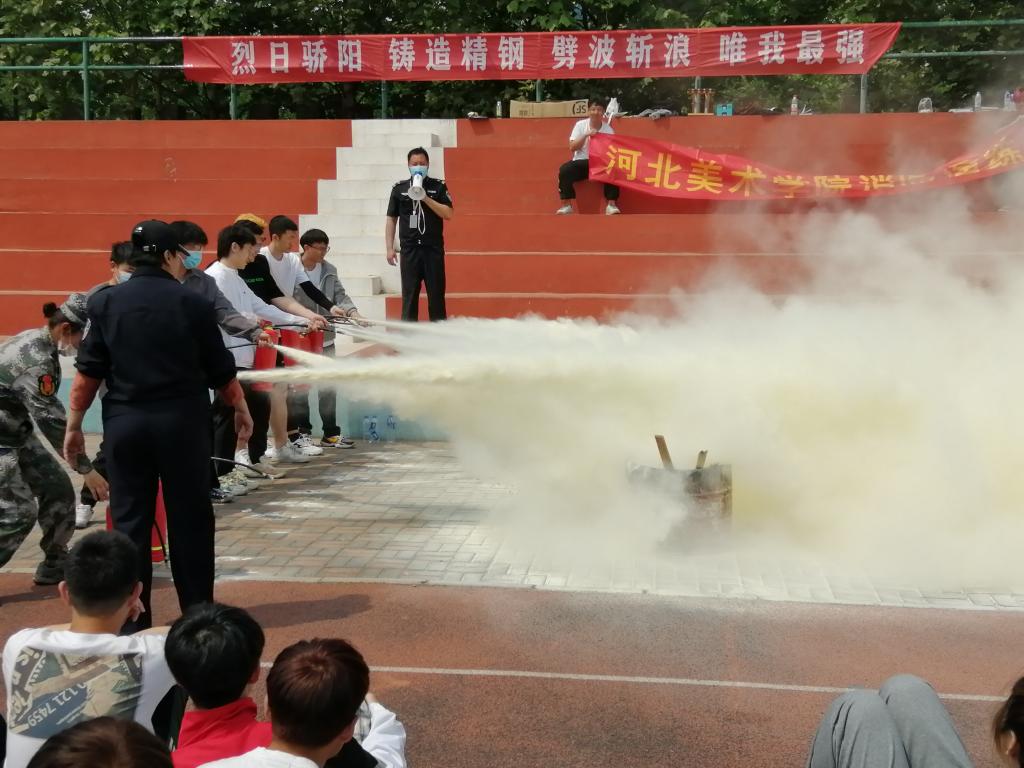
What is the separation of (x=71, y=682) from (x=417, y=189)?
8.24 m

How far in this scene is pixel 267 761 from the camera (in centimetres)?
226

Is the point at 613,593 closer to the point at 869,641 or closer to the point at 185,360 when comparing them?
the point at 869,641

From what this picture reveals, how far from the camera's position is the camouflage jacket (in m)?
5.68

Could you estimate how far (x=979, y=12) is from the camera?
2164 centimetres

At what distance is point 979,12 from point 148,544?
22.2 metres

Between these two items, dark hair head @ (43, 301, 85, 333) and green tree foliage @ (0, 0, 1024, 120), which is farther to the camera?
green tree foliage @ (0, 0, 1024, 120)

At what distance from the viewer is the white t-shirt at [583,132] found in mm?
13281

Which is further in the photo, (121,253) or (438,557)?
(438,557)

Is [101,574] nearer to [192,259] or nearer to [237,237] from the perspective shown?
[192,259]

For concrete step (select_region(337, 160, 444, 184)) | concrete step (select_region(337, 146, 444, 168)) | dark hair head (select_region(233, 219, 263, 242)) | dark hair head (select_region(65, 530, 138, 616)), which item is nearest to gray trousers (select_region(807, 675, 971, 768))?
dark hair head (select_region(65, 530, 138, 616))

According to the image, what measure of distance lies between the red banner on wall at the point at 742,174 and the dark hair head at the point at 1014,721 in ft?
36.9

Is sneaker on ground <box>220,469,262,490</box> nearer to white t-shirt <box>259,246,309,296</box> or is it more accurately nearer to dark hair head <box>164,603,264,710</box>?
white t-shirt <box>259,246,309,296</box>

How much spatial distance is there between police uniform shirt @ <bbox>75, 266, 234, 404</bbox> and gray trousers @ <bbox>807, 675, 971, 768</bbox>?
309cm

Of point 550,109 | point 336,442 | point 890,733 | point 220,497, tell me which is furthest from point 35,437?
point 550,109
